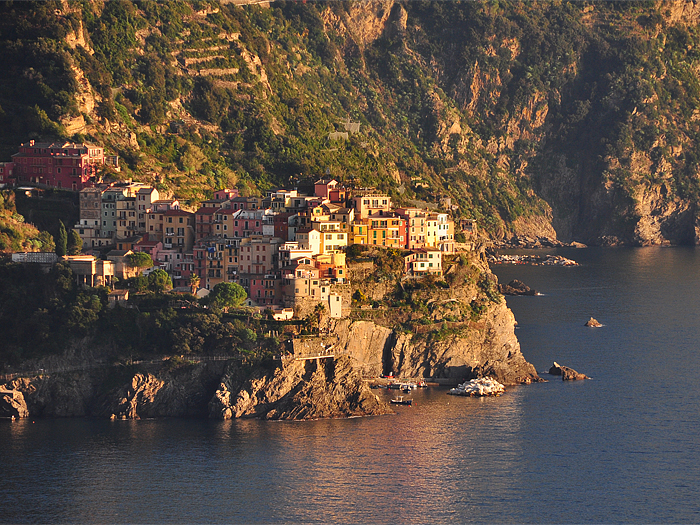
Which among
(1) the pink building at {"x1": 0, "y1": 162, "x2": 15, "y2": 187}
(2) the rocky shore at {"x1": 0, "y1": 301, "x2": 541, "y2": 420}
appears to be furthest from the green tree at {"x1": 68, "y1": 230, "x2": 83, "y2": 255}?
(2) the rocky shore at {"x1": 0, "y1": 301, "x2": 541, "y2": 420}

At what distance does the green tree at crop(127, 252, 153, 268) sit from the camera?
Answer: 124m

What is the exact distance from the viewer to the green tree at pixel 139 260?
124375 mm

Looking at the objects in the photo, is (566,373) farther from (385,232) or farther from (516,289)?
(516,289)

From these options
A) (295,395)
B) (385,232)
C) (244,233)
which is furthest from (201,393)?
(385,232)

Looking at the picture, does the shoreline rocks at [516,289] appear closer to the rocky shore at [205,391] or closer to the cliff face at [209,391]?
the cliff face at [209,391]

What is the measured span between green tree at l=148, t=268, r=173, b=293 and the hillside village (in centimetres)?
280

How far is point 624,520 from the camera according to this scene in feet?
302

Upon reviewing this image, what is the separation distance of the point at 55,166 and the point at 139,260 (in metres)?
25.9

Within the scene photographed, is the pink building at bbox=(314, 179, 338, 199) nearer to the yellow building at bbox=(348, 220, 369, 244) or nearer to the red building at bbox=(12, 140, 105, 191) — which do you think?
the yellow building at bbox=(348, 220, 369, 244)

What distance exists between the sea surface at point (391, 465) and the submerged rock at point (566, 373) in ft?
16.4

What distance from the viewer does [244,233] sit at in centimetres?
13025

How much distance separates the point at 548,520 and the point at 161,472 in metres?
26.8

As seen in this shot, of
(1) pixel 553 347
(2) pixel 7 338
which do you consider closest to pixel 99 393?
(2) pixel 7 338

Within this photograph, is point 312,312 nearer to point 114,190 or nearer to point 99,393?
point 99,393
